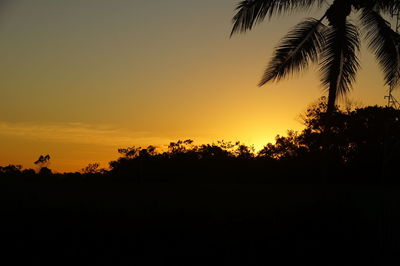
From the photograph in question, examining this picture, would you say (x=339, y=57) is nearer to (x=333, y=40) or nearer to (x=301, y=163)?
(x=333, y=40)

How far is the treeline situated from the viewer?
76.8ft

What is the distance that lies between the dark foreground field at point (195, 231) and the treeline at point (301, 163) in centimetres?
777

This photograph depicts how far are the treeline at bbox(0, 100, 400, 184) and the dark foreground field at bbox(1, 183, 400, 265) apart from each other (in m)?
7.77

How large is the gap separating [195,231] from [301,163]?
644 inches

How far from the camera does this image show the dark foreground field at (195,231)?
9.31 meters

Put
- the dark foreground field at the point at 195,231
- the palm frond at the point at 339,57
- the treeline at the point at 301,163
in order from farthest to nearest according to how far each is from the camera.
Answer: the treeline at the point at 301,163
the palm frond at the point at 339,57
the dark foreground field at the point at 195,231

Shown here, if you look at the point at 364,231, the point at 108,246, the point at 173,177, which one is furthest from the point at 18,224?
the point at 173,177

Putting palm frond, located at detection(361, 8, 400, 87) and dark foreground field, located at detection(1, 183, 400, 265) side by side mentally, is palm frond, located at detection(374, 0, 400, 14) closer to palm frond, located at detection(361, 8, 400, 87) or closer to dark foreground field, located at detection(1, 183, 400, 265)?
palm frond, located at detection(361, 8, 400, 87)

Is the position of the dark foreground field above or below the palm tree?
below

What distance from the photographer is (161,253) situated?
938 centimetres

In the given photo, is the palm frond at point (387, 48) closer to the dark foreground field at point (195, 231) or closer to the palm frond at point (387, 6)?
the palm frond at point (387, 6)

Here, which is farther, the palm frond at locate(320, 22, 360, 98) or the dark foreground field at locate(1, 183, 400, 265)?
the palm frond at locate(320, 22, 360, 98)

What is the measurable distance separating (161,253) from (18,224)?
2509 mm

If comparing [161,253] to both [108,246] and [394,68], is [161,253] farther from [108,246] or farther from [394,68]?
[394,68]
